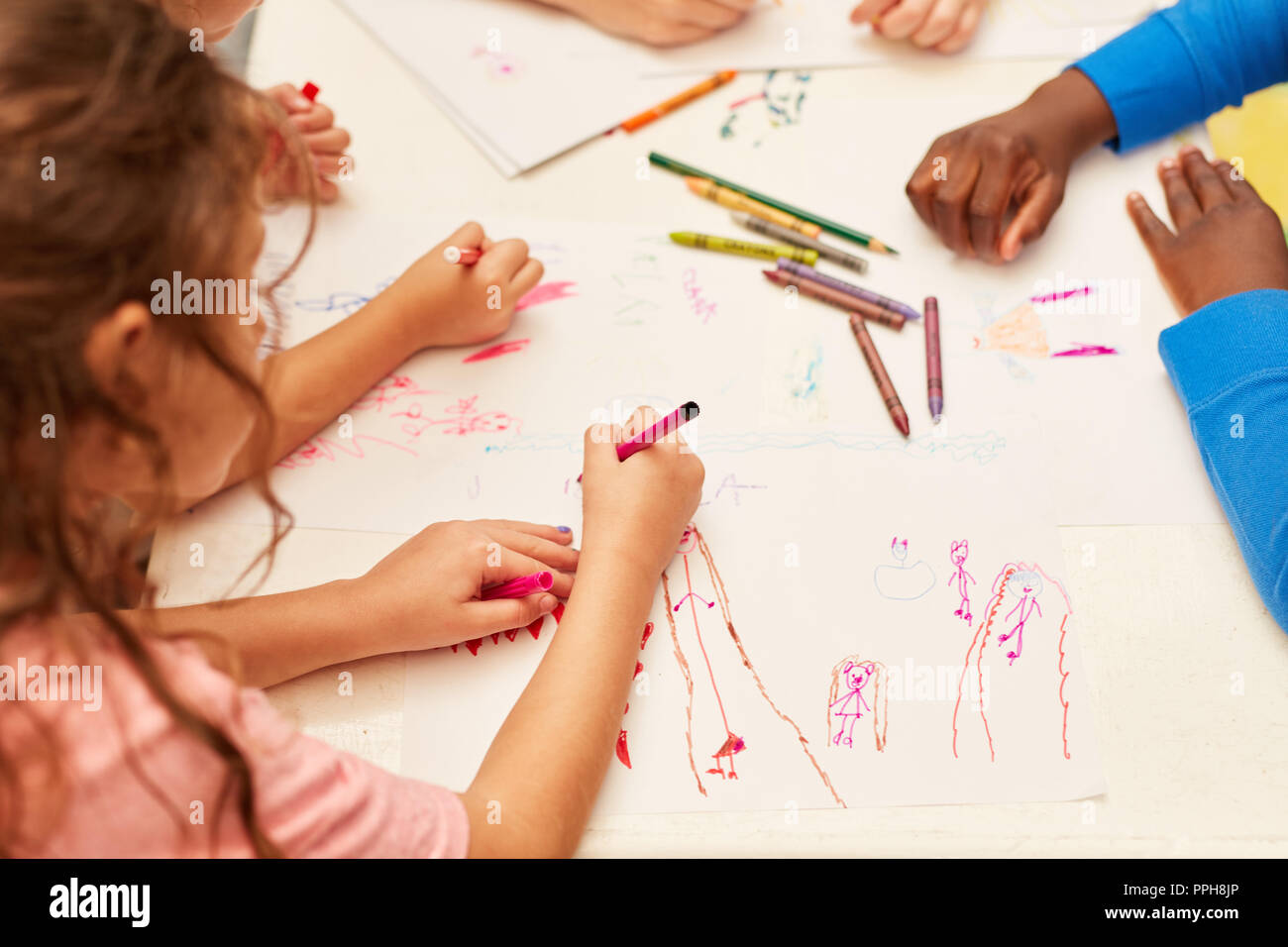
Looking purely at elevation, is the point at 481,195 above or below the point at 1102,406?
above

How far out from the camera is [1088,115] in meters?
0.91

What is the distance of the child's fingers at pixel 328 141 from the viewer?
0.93 meters

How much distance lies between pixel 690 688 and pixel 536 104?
0.60 meters

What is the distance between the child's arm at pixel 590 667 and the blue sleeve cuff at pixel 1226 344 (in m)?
0.38

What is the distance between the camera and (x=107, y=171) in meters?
0.47

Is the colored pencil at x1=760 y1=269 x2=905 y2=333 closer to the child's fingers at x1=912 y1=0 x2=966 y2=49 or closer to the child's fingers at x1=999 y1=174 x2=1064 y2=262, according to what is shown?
the child's fingers at x1=999 y1=174 x2=1064 y2=262

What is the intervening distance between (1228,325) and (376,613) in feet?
2.16

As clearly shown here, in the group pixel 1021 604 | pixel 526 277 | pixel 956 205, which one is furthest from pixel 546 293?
pixel 1021 604

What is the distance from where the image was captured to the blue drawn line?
2.52ft

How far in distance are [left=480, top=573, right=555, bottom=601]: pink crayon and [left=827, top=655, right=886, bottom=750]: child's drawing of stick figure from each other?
0.20 meters

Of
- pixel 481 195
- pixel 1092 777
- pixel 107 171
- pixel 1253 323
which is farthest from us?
pixel 481 195

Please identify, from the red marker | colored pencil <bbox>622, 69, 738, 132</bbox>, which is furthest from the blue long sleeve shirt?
the red marker
